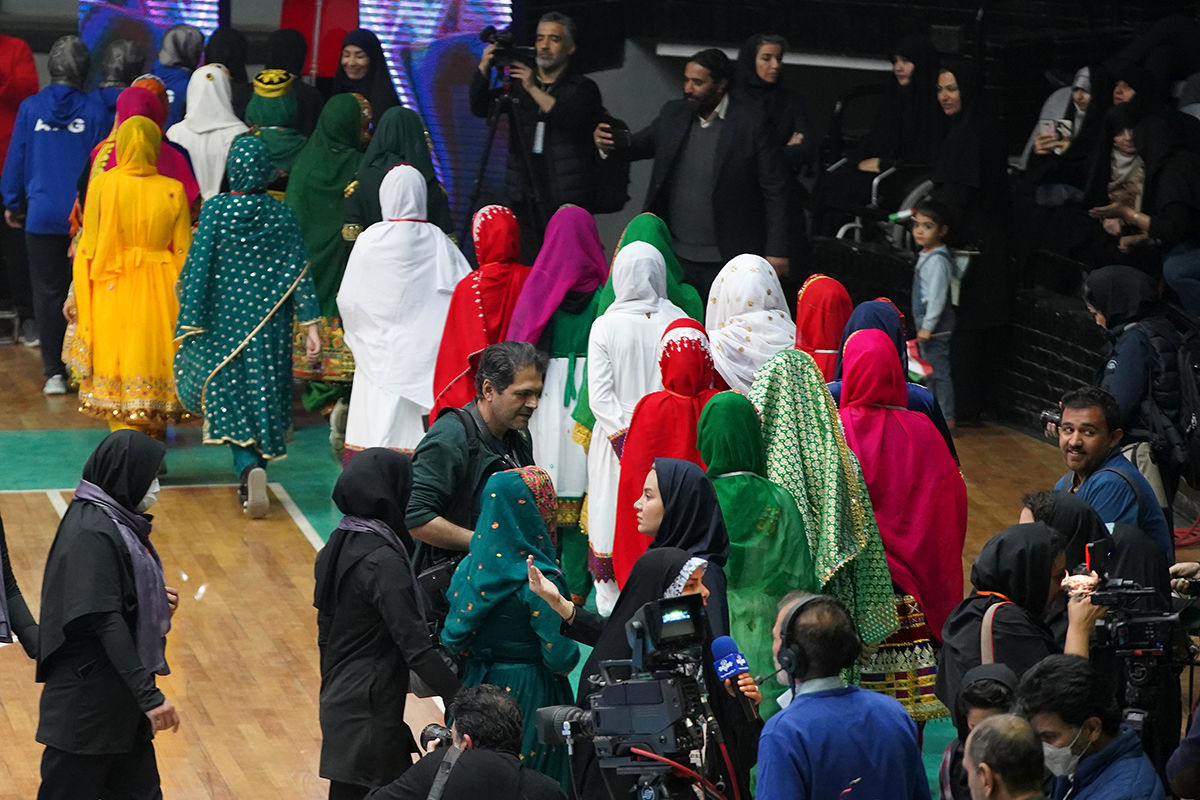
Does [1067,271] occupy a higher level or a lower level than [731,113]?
lower

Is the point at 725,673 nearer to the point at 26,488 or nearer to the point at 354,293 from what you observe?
the point at 354,293

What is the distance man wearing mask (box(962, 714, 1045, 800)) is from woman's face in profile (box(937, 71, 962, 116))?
7.30 meters

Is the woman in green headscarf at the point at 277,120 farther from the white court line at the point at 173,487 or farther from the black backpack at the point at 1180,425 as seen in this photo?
the black backpack at the point at 1180,425

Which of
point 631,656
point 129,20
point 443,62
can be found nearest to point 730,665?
point 631,656

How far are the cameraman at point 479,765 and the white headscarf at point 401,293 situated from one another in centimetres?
465

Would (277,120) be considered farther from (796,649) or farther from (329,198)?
(796,649)

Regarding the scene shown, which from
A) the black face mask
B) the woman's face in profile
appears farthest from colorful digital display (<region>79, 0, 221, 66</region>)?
the woman's face in profile

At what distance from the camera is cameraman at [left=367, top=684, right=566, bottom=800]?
407 cm

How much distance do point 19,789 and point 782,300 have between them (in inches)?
132

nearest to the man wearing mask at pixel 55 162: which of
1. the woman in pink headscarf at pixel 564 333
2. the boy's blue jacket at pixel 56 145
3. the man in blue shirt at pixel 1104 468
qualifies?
the boy's blue jacket at pixel 56 145

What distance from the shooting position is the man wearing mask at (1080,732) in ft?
12.8

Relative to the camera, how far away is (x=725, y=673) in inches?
160

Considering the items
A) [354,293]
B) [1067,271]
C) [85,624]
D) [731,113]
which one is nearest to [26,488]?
[354,293]

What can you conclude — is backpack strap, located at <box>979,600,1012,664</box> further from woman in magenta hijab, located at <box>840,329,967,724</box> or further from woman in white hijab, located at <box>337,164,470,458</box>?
woman in white hijab, located at <box>337,164,470,458</box>
